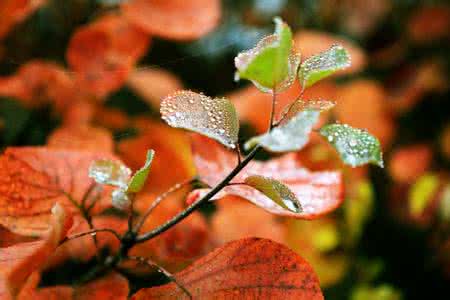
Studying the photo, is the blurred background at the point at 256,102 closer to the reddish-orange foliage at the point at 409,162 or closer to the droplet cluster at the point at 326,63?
the reddish-orange foliage at the point at 409,162

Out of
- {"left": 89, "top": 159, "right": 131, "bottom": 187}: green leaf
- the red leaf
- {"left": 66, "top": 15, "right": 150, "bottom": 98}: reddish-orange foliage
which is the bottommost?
{"left": 66, "top": 15, "right": 150, "bottom": 98}: reddish-orange foliage

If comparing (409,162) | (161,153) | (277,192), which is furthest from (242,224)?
(409,162)

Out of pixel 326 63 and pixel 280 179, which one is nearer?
pixel 326 63

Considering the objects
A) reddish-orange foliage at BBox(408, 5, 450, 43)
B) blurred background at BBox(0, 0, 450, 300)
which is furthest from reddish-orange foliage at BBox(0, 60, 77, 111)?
reddish-orange foliage at BBox(408, 5, 450, 43)

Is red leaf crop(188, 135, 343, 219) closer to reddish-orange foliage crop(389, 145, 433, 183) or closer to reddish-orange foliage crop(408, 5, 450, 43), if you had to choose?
reddish-orange foliage crop(389, 145, 433, 183)

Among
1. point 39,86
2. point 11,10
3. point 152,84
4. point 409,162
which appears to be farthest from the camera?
point 409,162

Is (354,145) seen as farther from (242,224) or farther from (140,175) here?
(242,224)

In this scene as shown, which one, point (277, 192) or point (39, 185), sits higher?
point (277, 192)
